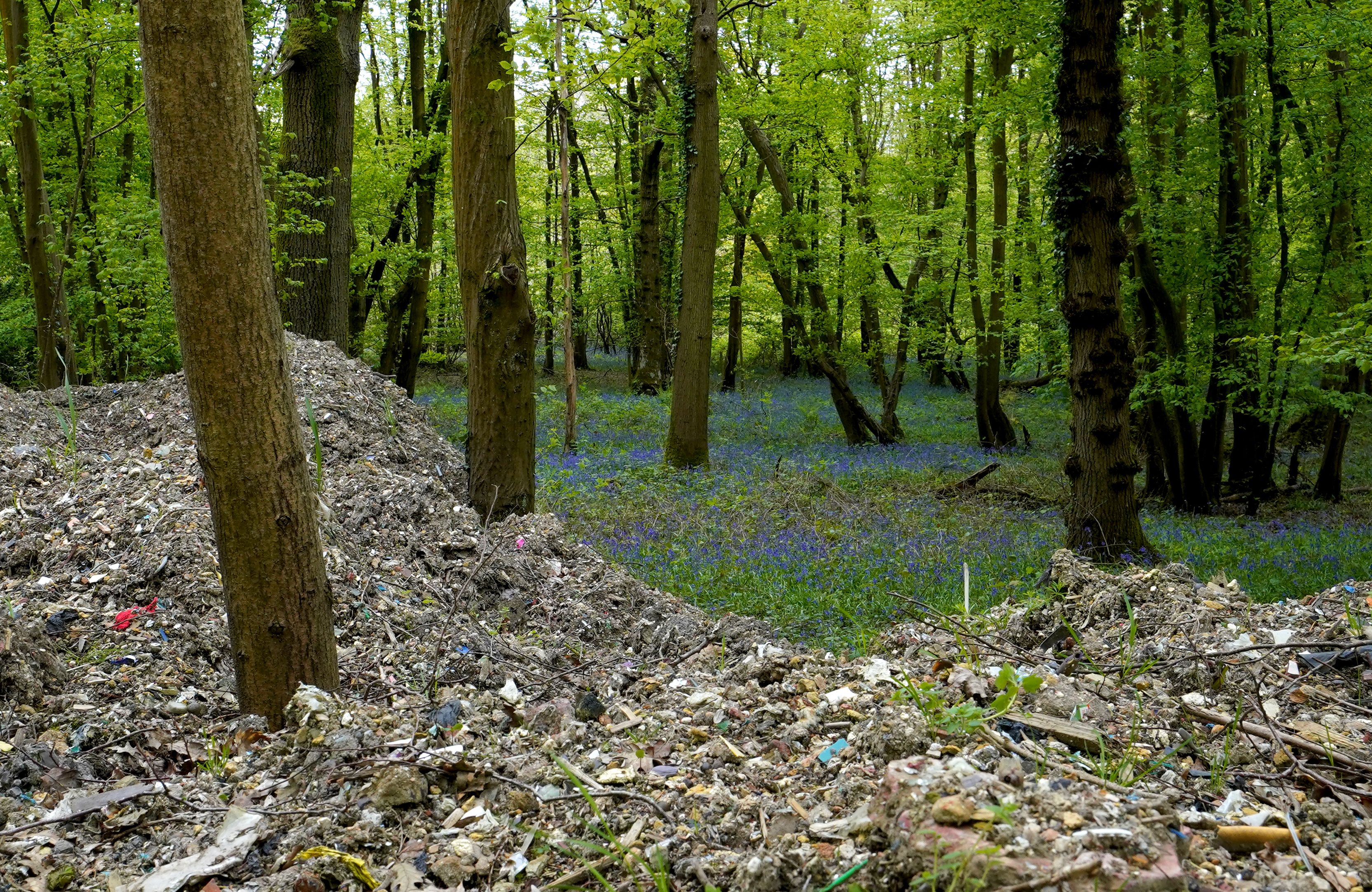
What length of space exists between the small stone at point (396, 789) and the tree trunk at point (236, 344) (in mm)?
780

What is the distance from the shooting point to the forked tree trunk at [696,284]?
478 inches

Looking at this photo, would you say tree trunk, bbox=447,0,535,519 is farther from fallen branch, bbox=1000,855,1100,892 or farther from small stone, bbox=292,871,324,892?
fallen branch, bbox=1000,855,1100,892

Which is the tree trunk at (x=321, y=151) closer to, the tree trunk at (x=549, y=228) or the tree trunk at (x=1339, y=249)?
the tree trunk at (x=549, y=228)

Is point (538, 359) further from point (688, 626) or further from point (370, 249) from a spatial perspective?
point (688, 626)

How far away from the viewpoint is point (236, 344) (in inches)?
114

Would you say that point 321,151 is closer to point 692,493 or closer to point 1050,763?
point 692,493

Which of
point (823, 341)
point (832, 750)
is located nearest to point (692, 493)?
point (823, 341)

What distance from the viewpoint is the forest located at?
2502 millimetres

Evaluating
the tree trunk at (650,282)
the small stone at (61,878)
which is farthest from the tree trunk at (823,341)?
the small stone at (61,878)

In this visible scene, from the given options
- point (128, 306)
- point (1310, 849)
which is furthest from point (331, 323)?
point (1310, 849)

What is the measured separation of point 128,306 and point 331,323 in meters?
2.83

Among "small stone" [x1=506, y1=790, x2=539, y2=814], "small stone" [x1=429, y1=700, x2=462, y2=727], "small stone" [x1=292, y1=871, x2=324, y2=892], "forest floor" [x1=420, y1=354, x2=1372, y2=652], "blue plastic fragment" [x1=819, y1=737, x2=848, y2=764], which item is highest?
"blue plastic fragment" [x1=819, y1=737, x2=848, y2=764]

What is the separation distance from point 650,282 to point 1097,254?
634 inches

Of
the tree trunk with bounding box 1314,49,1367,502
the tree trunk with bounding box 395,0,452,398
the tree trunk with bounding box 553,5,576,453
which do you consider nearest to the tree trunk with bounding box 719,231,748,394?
the tree trunk with bounding box 395,0,452,398
